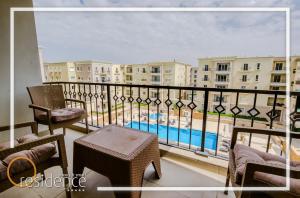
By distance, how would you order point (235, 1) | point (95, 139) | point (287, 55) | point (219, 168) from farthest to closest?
point (235, 1)
point (219, 168)
point (287, 55)
point (95, 139)

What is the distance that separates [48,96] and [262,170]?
9.38ft

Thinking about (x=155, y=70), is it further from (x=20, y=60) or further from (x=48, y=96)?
(x=20, y=60)

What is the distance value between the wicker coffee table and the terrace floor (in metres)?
0.14

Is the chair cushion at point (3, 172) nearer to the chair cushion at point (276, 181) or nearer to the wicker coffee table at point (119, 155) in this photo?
the wicker coffee table at point (119, 155)

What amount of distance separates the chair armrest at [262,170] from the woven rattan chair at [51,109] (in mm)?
2175

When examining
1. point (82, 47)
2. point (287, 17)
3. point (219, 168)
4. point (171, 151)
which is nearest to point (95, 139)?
point (171, 151)

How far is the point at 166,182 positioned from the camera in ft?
4.73

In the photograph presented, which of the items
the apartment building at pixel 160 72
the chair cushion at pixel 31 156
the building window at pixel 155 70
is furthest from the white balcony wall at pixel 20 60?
the building window at pixel 155 70

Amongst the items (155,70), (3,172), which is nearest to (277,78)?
(155,70)

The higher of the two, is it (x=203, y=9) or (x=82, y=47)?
(x=82, y=47)

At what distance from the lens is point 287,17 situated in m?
1.39

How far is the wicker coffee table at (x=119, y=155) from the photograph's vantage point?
1.04 metres

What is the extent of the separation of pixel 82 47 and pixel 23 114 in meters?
3.35

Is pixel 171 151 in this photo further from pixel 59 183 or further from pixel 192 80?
pixel 192 80
